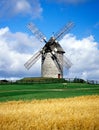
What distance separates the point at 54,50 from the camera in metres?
96.4

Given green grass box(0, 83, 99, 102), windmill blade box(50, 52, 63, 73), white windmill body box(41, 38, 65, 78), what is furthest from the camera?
windmill blade box(50, 52, 63, 73)

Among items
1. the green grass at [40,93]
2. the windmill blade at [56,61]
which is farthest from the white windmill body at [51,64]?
the green grass at [40,93]

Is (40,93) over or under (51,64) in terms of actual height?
under

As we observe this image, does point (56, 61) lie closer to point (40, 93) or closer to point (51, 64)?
point (51, 64)

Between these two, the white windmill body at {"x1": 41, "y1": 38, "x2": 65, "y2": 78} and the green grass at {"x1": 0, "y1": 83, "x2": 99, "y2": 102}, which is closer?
the green grass at {"x1": 0, "y1": 83, "x2": 99, "y2": 102}

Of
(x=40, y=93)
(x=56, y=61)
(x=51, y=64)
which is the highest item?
(x=56, y=61)

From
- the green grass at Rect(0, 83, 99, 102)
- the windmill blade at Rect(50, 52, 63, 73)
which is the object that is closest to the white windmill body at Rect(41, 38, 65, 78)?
the windmill blade at Rect(50, 52, 63, 73)

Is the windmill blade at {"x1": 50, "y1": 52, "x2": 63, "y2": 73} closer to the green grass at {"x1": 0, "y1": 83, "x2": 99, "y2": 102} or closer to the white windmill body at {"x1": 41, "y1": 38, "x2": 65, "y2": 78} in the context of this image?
the white windmill body at {"x1": 41, "y1": 38, "x2": 65, "y2": 78}

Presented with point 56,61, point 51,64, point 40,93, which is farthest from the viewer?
point 56,61

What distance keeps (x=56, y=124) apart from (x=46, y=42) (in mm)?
76302

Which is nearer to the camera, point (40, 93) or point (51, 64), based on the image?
point (40, 93)

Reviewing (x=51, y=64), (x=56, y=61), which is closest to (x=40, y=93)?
(x=51, y=64)

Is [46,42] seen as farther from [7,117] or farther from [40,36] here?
[7,117]

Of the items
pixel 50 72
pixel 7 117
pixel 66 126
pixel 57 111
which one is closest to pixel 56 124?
pixel 66 126
